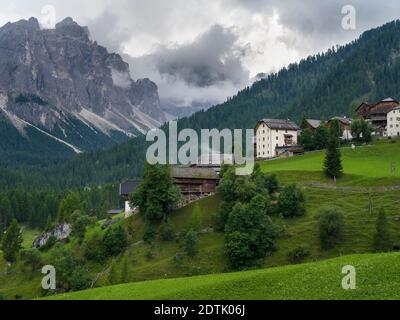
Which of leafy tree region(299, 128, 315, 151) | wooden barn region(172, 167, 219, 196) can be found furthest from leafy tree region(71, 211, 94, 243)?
leafy tree region(299, 128, 315, 151)

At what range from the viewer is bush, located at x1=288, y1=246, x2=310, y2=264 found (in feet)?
236

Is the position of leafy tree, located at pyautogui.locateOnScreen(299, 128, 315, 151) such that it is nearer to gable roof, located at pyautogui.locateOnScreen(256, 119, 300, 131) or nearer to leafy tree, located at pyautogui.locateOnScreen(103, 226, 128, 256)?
gable roof, located at pyautogui.locateOnScreen(256, 119, 300, 131)

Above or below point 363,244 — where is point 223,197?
above

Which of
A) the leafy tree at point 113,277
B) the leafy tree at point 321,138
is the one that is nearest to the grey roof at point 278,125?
the leafy tree at point 321,138

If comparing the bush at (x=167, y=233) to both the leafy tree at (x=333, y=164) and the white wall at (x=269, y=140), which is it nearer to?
the leafy tree at (x=333, y=164)

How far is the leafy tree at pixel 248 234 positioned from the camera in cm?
7462

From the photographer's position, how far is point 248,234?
75750 millimetres

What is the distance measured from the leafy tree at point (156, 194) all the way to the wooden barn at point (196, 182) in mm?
6603

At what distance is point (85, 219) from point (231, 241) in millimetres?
36561

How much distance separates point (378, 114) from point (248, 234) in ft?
321

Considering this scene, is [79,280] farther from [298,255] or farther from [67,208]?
[67,208]
